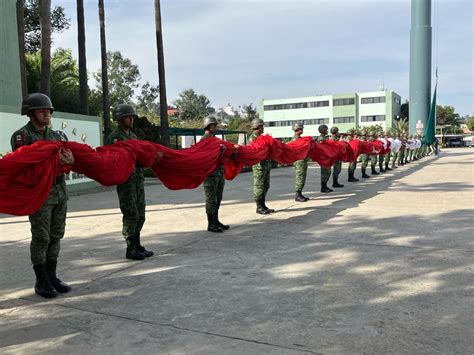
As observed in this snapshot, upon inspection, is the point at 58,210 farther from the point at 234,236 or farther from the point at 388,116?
the point at 388,116

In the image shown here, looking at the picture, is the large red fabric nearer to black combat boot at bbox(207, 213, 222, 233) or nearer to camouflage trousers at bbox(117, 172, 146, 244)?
camouflage trousers at bbox(117, 172, 146, 244)

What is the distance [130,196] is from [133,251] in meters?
0.67

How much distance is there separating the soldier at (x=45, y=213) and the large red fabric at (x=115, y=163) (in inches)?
5.6

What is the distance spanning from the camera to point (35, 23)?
31.4 metres

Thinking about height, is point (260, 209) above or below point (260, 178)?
below

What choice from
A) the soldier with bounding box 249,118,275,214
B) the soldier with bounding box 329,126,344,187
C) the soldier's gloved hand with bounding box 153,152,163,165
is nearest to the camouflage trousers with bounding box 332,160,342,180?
the soldier with bounding box 329,126,344,187

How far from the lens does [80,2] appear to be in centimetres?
2052

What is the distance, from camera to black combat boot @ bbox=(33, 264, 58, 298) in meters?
3.97

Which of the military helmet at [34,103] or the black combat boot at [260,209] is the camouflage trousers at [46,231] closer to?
the military helmet at [34,103]

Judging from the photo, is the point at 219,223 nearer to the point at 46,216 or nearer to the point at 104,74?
the point at 46,216

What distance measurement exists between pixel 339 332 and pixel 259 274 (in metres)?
1.50

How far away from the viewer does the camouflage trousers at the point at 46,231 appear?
388 cm

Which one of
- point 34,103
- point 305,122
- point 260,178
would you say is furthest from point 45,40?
point 305,122

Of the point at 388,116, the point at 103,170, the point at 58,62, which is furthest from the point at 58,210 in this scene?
the point at 388,116
